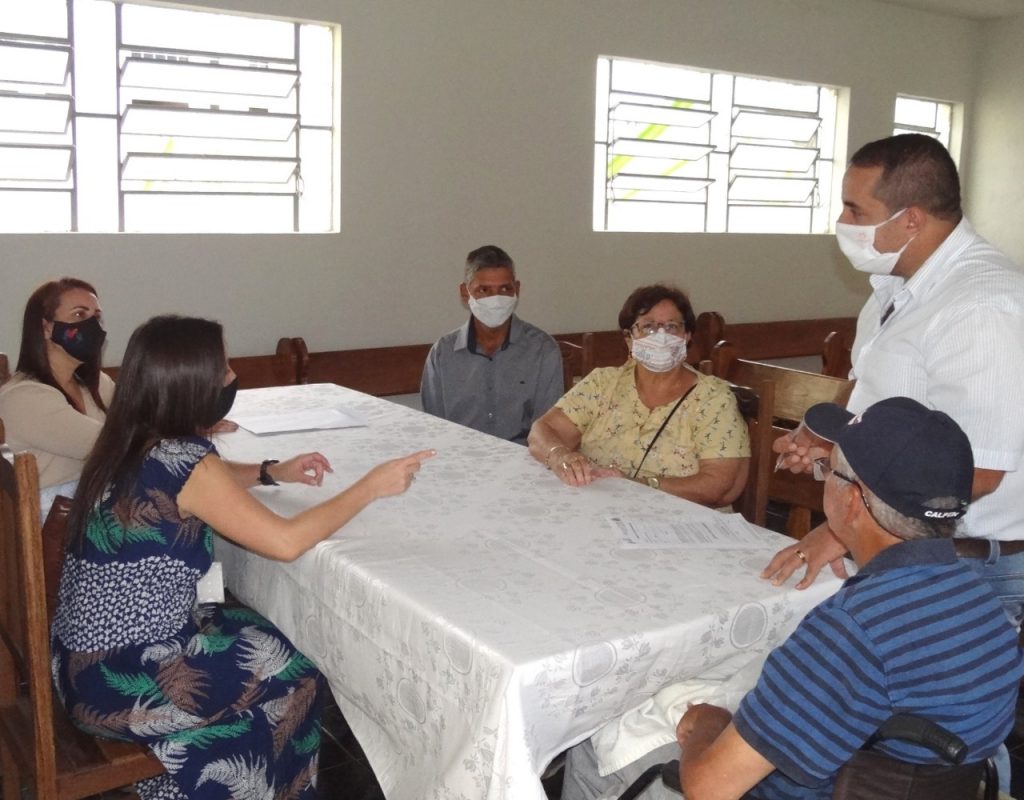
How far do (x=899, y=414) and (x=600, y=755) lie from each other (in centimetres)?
69

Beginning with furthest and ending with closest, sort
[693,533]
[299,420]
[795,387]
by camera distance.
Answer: [299,420]
[795,387]
[693,533]

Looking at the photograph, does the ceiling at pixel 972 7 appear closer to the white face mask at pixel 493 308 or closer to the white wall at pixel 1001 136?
the white wall at pixel 1001 136

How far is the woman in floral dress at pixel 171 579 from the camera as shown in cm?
180

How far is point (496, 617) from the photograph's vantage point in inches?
61.7

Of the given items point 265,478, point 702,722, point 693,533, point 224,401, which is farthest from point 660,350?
point 702,722

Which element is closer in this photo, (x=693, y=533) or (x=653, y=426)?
(x=693, y=533)

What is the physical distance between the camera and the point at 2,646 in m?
1.91

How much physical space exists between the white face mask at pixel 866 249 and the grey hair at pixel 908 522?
990 millimetres

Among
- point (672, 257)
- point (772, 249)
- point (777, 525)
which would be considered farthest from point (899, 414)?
point (772, 249)

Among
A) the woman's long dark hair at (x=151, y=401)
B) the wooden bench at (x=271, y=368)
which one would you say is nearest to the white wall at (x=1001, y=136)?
the wooden bench at (x=271, y=368)

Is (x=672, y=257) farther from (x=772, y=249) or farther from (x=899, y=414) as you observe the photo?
(x=899, y=414)

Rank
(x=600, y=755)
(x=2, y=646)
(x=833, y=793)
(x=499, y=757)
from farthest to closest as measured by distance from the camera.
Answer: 1. (x=2, y=646)
2. (x=600, y=755)
3. (x=499, y=757)
4. (x=833, y=793)

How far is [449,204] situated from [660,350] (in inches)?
98.4

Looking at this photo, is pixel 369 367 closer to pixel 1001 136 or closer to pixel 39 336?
pixel 39 336
